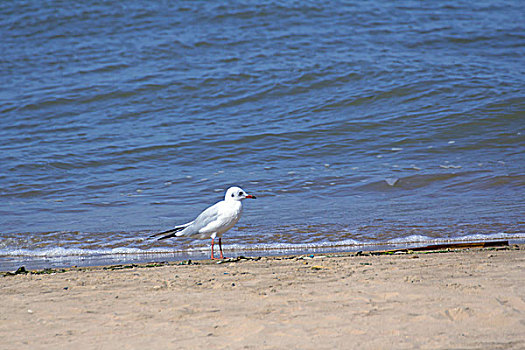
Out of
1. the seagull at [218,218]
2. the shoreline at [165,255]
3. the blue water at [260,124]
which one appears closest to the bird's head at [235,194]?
the seagull at [218,218]

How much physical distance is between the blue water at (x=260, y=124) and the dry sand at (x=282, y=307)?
1.37 m

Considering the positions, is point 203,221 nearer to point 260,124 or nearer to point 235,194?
point 235,194

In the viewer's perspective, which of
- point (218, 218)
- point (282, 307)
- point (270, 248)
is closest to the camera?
point (282, 307)

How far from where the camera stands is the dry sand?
2555mm

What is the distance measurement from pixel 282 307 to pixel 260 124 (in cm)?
691

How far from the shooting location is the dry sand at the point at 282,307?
2.55 metres

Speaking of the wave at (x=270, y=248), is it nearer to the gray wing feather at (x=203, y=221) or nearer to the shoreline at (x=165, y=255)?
the shoreline at (x=165, y=255)

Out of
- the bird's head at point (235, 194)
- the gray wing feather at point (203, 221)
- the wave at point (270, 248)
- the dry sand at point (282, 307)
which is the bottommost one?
the wave at point (270, 248)

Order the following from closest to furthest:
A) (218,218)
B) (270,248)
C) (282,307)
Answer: (282,307), (218,218), (270,248)

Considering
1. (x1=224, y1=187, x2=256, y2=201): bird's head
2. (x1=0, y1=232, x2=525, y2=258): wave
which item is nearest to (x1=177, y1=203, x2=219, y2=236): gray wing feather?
(x1=224, y1=187, x2=256, y2=201): bird's head

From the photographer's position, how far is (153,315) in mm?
2926

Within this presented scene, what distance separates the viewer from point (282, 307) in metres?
2.96

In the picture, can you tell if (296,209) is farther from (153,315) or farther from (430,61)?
(430,61)

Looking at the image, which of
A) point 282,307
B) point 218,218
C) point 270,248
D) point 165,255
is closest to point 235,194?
point 218,218
